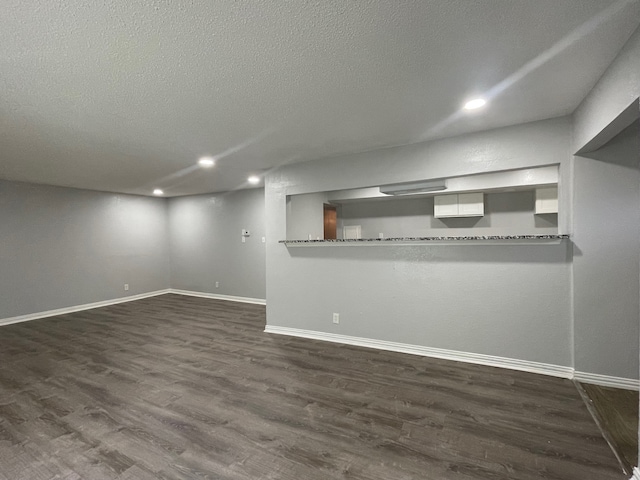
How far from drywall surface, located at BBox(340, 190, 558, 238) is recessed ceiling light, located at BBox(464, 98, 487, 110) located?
2.93 meters

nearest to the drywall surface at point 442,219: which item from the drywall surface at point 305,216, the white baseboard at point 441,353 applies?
the drywall surface at point 305,216

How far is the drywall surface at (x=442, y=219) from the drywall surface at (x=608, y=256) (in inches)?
76.3

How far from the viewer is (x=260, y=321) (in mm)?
5121

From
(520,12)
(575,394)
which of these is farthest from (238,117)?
(575,394)

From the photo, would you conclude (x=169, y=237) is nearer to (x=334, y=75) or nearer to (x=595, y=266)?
(x=334, y=75)

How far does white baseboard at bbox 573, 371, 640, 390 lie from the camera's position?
2.61 m

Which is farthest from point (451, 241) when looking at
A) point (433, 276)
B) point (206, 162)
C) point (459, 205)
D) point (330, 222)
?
point (206, 162)

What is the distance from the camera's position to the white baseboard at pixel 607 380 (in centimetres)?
261

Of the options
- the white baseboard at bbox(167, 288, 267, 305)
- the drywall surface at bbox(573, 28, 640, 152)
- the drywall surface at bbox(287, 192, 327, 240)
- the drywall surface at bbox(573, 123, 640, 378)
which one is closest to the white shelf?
the drywall surface at bbox(573, 123, 640, 378)

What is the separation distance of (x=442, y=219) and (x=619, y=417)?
146 inches

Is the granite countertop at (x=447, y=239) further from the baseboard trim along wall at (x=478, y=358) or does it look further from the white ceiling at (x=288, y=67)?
the baseboard trim along wall at (x=478, y=358)

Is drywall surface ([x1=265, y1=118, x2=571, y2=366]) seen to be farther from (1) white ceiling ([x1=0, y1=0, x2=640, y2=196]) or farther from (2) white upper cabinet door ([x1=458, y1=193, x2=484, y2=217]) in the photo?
(2) white upper cabinet door ([x1=458, y1=193, x2=484, y2=217])

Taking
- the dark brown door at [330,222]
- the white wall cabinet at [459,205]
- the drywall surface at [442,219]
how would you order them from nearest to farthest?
the drywall surface at [442,219] → the white wall cabinet at [459,205] → the dark brown door at [330,222]

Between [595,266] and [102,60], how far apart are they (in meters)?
3.98
